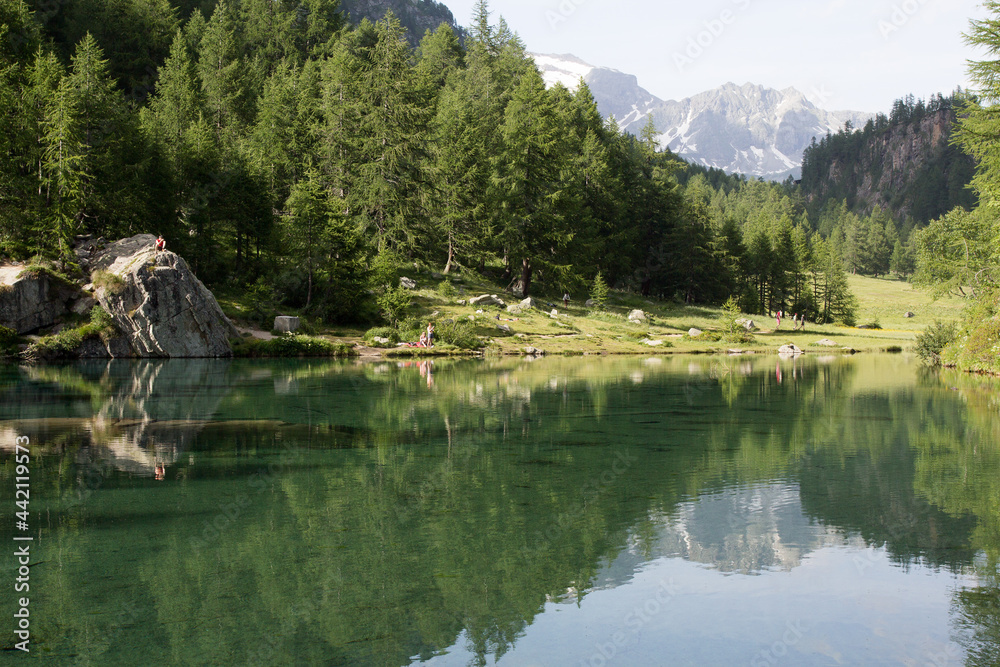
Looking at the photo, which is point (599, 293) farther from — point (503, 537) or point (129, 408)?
point (503, 537)

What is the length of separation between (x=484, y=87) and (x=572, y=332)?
3430cm

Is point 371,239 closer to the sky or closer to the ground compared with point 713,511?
closer to the sky

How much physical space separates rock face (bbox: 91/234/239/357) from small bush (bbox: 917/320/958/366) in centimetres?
3529

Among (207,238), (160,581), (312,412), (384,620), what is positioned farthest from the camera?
(207,238)

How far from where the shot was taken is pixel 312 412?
17609mm

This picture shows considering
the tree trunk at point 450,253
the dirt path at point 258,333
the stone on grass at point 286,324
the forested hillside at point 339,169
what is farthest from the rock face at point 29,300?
the tree trunk at point 450,253

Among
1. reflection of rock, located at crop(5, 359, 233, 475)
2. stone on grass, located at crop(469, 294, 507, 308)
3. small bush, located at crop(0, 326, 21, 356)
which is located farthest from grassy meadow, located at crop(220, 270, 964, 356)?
reflection of rock, located at crop(5, 359, 233, 475)

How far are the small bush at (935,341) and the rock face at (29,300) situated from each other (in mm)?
42333

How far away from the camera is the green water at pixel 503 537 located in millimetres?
5770

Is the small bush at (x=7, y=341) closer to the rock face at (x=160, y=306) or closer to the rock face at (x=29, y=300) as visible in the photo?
the rock face at (x=29, y=300)

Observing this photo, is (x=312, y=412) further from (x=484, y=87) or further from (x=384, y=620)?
(x=484, y=87)

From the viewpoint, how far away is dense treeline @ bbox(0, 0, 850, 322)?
1607 inches

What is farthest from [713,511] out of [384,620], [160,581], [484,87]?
[484,87]

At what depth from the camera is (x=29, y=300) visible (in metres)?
32.3
